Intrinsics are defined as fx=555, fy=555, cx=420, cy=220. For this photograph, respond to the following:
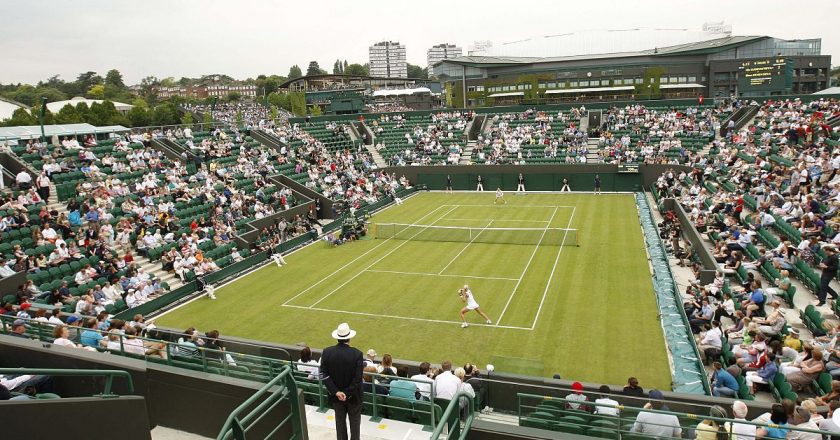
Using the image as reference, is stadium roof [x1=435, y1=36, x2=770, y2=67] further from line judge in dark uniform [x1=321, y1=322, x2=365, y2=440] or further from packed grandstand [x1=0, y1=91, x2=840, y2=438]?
line judge in dark uniform [x1=321, y1=322, x2=365, y2=440]

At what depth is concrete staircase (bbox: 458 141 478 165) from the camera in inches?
1924

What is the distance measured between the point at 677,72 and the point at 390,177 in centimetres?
6008

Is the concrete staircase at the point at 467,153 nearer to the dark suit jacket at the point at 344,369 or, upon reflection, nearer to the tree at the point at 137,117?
the dark suit jacket at the point at 344,369

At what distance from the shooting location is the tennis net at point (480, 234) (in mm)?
27750

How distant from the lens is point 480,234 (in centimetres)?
2975

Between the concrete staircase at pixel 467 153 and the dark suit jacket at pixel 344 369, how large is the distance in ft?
138

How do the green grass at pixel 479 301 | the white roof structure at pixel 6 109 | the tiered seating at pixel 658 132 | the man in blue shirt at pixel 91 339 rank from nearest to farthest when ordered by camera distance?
the man in blue shirt at pixel 91 339, the green grass at pixel 479 301, the tiered seating at pixel 658 132, the white roof structure at pixel 6 109

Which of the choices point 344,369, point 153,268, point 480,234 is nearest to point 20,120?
point 153,268

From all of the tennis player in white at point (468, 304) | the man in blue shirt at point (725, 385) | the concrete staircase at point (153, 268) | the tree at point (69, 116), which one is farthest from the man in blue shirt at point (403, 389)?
the tree at point (69, 116)

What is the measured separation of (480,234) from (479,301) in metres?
10.5

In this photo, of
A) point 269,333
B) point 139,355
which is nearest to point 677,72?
point 269,333

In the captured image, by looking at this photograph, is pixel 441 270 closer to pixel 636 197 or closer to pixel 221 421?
pixel 221 421

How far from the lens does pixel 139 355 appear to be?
33.2 feet

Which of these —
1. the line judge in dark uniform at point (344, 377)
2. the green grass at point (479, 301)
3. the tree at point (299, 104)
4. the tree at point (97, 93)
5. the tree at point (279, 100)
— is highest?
the tree at point (97, 93)
